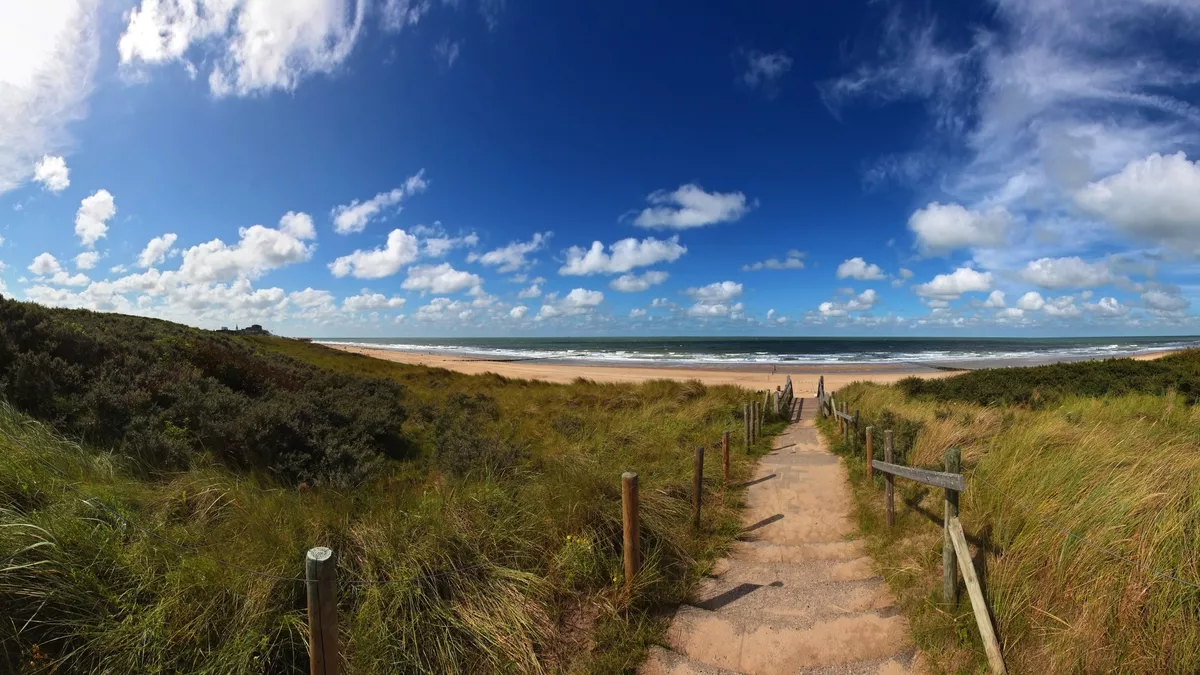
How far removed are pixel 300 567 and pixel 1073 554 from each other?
20.3 ft

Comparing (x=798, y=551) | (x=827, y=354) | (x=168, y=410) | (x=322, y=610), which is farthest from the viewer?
(x=827, y=354)

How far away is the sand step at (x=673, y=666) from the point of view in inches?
159

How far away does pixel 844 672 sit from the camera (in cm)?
396

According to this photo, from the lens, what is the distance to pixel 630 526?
4922mm

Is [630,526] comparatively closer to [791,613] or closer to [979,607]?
[791,613]

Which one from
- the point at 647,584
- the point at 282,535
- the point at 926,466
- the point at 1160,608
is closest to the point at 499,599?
the point at 647,584

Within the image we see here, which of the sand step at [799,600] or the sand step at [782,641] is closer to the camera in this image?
the sand step at [782,641]

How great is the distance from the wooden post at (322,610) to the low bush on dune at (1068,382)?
17796 mm

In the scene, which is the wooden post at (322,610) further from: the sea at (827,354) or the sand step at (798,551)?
the sea at (827,354)

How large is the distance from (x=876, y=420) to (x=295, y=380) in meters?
14.6

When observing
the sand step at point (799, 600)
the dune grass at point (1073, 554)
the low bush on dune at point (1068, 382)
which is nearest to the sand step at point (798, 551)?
the dune grass at point (1073, 554)

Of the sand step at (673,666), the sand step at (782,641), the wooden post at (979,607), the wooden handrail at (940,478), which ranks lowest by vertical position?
the sand step at (673,666)

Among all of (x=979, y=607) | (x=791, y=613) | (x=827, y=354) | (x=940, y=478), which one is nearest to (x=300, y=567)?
(x=791, y=613)

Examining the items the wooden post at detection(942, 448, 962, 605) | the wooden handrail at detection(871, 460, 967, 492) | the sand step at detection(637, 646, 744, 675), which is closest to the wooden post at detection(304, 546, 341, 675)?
the sand step at detection(637, 646, 744, 675)
